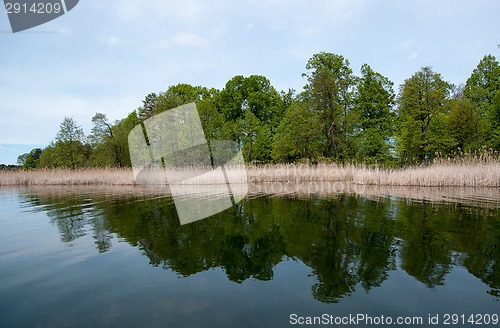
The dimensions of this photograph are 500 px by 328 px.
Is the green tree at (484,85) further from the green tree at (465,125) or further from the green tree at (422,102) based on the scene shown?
the green tree at (422,102)

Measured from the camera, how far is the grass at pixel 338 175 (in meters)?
15.3

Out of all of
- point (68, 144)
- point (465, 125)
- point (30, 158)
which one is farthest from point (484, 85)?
point (30, 158)

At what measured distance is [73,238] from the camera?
6.82 m

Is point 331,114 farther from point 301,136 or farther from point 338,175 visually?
point 338,175

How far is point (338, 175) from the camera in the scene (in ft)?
72.2

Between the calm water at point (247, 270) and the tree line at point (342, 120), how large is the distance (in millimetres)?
18877

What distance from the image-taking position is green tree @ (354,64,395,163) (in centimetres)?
3153

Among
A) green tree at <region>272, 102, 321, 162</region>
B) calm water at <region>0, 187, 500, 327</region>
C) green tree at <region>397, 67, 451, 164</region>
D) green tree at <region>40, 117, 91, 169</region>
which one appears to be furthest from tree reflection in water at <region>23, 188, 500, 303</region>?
green tree at <region>40, 117, 91, 169</region>

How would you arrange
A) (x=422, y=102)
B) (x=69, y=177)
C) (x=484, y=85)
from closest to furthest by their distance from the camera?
(x=422, y=102) < (x=69, y=177) < (x=484, y=85)

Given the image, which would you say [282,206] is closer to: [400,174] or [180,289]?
[180,289]

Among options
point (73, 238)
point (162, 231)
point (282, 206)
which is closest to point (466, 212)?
point (282, 206)

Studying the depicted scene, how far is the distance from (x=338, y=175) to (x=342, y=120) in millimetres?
10024

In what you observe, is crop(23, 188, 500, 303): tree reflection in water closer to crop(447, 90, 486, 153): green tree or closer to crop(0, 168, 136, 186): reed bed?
→ crop(0, 168, 136, 186): reed bed

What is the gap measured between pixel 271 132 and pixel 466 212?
33.9 m
